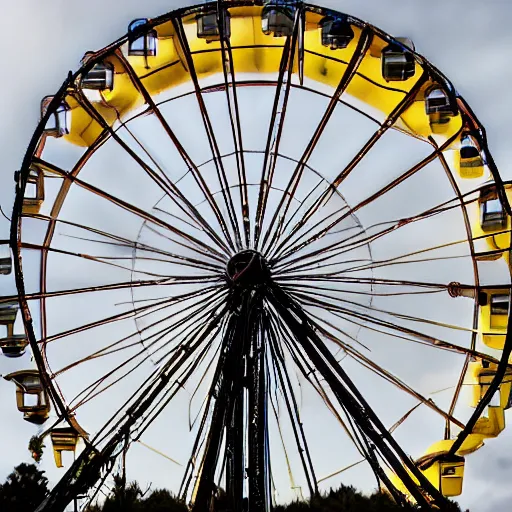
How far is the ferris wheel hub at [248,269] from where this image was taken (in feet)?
57.3

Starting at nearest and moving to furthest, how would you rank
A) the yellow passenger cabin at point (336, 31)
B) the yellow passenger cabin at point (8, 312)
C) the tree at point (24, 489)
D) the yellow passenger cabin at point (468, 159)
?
1. the tree at point (24, 489)
2. the yellow passenger cabin at point (8, 312)
3. the yellow passenger cabin at point (336, 31)
4. the yellow passenger cabin at point (468, 159)

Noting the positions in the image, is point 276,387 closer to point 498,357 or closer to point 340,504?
point 340,504

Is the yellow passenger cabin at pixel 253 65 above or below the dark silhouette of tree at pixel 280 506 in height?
above

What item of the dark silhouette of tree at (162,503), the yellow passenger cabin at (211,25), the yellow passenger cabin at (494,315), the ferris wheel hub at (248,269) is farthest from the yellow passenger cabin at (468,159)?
the dark silhouette of tree at (162,503)

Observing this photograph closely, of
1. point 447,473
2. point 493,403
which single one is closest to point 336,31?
point 493,403

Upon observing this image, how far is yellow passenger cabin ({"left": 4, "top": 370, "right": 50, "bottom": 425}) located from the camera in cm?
1956

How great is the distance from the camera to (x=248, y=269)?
17.5 meters

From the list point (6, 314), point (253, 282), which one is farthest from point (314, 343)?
point (6, 314)

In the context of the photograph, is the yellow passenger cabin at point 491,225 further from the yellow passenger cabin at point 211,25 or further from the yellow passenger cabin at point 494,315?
the yellow passenger cabin at point 211,25

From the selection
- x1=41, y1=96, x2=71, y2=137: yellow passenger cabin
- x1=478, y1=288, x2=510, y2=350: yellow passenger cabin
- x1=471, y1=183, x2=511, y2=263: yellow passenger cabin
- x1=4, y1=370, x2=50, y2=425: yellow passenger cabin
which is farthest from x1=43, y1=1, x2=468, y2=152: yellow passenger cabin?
x1=4, y1=370, x2=50, y2=425: yellow passenger cabin

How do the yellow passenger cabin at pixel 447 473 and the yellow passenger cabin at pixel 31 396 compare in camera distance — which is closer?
the yellow passenger cabin at pixel 447 473

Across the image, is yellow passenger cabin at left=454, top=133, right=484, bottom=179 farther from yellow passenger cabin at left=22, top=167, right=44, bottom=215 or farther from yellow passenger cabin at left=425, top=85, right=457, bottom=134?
yellow passenger cabin at left=22, top=167, right=44, bottom=215

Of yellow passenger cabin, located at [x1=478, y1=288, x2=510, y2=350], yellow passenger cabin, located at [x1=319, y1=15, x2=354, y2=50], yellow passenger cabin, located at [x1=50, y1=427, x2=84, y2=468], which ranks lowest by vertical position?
yellow passenger cabin, located at [x1=50, y1=427, x2=84, y2=468]

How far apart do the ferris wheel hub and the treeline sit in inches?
108
